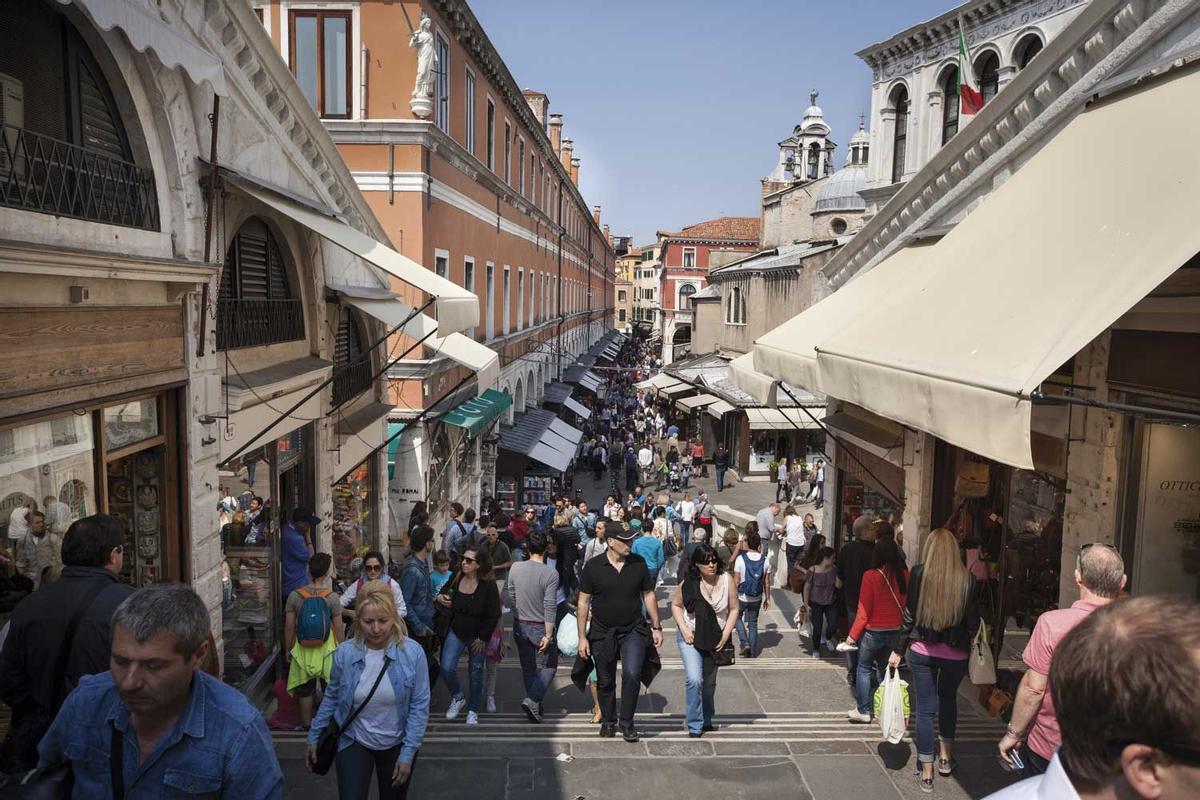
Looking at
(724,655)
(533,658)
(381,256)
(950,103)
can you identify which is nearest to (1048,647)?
(724,655)

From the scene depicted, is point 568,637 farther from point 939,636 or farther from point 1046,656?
point 1046,656

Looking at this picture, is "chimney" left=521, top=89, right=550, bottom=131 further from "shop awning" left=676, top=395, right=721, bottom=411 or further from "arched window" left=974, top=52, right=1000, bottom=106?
"arched window" left=974, top=52, right=1000, bottom=106

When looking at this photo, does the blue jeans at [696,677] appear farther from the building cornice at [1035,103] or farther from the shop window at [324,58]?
the shop window at [324,58]

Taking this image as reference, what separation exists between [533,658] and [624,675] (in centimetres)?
94

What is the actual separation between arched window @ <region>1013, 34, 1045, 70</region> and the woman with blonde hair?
17240mm

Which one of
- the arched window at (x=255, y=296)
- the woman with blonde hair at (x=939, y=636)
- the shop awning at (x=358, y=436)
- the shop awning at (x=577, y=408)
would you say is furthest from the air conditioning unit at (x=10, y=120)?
the shop awning at (x=577, y=408)

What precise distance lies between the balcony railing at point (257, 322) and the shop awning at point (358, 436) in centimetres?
141

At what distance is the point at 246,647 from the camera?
7.86 metres

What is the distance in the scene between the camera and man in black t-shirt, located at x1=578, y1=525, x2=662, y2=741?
639 cm

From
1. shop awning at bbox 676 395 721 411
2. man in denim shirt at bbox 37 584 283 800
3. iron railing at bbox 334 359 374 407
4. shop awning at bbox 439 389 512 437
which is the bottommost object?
shop awning at bbox 676 395 721 411

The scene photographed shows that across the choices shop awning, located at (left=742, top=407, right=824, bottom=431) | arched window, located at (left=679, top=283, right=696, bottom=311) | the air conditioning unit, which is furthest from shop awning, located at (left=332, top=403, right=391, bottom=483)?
arched window, located at (left=679, top=283, right=696, bottom=311)

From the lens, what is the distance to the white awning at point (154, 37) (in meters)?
4.45

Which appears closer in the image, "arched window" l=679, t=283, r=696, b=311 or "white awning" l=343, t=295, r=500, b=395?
"white awning" l=343, t=295, r=500, b=395

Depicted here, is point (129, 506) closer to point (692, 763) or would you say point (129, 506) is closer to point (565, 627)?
point (565, 627)
